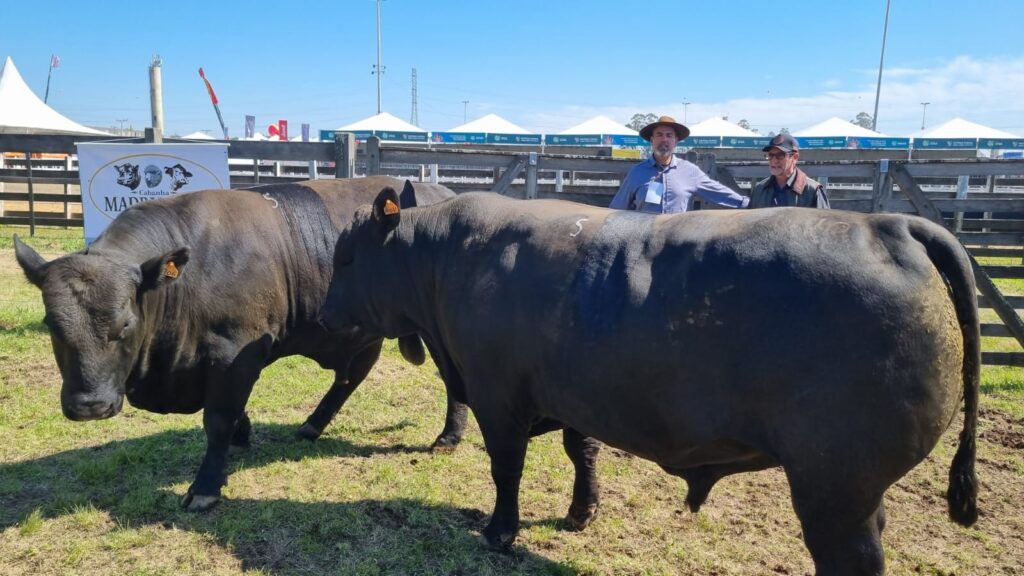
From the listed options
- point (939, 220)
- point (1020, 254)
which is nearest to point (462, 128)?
point (1020, 254)

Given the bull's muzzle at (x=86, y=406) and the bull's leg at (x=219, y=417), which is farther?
the bull's leg at (x=219, y=417)

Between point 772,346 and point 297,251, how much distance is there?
10.8 feet

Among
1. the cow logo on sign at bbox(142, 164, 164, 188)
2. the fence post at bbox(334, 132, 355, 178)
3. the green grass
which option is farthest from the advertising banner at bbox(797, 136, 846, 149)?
the cow logo on sign at bbox(142, 164, 164, 188)

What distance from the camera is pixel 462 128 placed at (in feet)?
119

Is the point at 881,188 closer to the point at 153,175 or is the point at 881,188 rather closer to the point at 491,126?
the point at 153,175

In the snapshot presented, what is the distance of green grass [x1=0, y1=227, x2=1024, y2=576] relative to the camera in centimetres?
370

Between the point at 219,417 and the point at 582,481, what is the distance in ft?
7.39

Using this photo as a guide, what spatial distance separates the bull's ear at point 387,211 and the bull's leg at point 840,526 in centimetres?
251

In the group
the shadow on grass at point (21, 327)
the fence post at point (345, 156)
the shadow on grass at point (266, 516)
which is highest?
the fence post at point (345, 156)

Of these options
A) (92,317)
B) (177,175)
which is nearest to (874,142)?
(177,175)

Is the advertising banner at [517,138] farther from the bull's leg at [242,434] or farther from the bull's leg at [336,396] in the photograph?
the bull's leg at [242,434]

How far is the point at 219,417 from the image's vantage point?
4324 mm

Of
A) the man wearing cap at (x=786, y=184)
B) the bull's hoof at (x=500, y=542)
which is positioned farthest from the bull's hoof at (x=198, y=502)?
the man wearing cap at (x=786, y=184)

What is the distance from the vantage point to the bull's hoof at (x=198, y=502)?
421 cm
